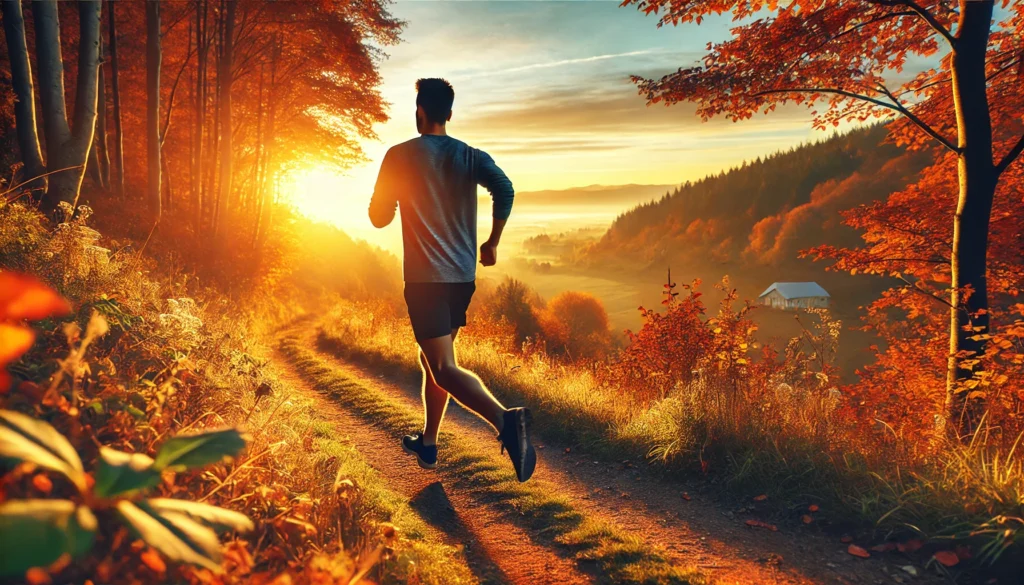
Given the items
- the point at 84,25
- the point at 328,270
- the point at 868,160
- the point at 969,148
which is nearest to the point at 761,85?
the point at 969,148

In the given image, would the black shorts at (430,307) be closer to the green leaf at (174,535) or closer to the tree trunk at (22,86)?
the green leaf at (174,535)

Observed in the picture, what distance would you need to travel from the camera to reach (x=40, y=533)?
3.62 feet

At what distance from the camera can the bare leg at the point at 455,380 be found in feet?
11.8

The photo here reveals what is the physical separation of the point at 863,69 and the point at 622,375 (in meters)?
5.14

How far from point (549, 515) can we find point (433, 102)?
2.91m

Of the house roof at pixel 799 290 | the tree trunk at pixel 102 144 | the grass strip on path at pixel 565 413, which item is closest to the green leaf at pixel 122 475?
the grass strip on path at pixel 565 413

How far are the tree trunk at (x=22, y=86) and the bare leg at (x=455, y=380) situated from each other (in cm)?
704

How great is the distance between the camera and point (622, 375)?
26.3ft

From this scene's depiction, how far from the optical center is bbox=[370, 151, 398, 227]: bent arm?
361 centimetres

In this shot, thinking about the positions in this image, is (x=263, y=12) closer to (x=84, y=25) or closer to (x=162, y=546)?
(x=84, y=25)

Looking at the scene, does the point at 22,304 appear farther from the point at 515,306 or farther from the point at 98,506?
the point at 515,306

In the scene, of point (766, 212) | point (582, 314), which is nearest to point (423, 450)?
point (582, 314)

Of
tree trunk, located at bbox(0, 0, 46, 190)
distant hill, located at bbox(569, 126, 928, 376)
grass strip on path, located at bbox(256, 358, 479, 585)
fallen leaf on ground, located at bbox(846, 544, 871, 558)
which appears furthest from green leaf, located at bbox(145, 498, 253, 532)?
distant hill, located at bbox(569, 126, 928, 376)

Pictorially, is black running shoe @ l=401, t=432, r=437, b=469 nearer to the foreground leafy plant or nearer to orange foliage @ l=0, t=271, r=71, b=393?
orange foliage @ l=0, t=271, r=71, b=393
